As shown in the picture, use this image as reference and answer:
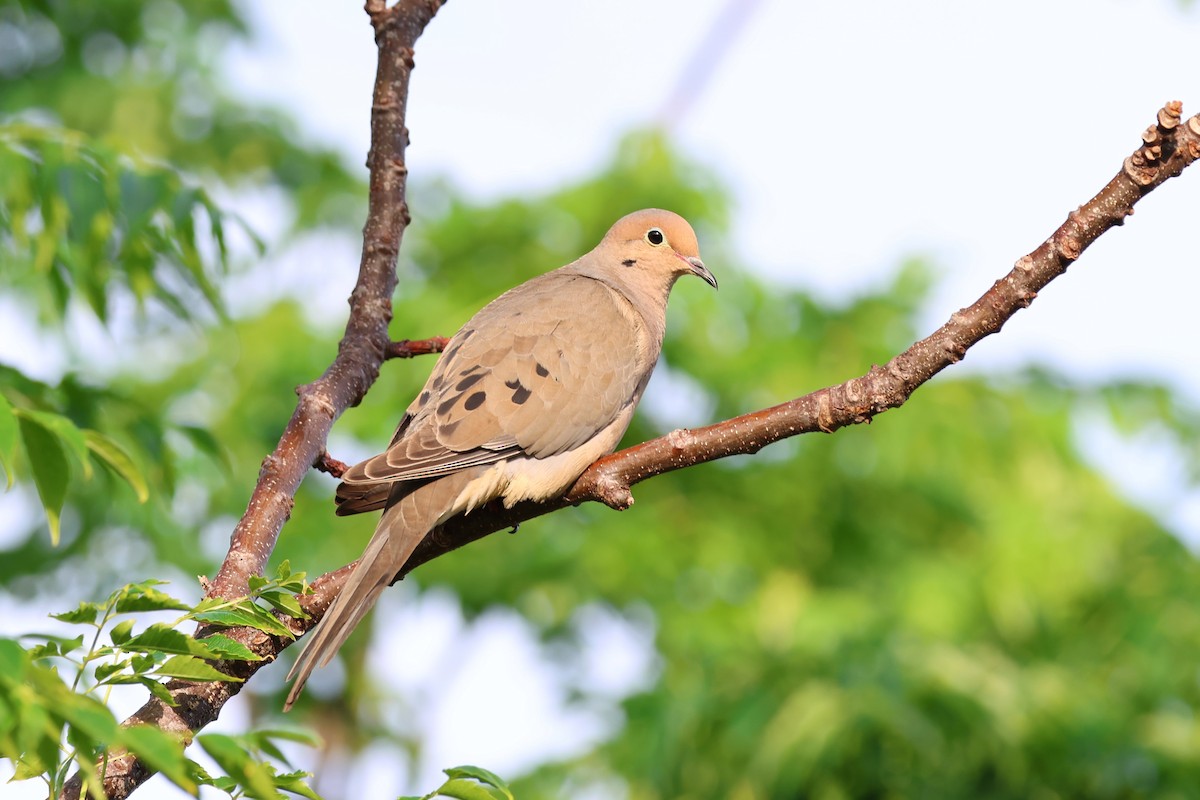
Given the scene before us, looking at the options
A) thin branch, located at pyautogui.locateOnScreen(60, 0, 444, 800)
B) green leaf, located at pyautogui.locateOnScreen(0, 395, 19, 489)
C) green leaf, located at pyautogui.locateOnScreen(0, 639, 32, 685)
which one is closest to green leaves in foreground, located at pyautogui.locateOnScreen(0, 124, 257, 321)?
thin branch, located at pyautogui.locateOnScreen(60, 0, 444, 800)

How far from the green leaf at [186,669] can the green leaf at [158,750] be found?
0.25 metres

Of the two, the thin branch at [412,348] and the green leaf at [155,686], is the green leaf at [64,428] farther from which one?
the thin branch at [412,348]

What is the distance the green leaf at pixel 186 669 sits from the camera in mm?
1778

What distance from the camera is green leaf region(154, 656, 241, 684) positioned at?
1.78 meters

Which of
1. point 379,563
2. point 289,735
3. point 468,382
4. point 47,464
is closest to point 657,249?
point 468,382

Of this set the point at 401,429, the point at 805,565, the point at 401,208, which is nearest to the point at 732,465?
the point at 805,565

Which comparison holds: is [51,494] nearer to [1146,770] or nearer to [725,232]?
[1146,770]

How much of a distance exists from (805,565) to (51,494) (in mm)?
7671

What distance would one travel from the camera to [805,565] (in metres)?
9.50

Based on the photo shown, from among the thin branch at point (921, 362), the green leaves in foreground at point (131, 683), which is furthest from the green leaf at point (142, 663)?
the thin branch at point (921, 362)

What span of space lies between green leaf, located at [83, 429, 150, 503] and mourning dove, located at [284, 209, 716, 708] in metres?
0.48

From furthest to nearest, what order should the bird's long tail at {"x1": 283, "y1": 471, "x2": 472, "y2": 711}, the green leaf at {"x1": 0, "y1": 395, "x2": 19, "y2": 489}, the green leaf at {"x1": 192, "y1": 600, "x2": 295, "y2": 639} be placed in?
the bird's long tail at {"x1": 283, "y1": 471, "x2": 472, "y2": 711}, the green leaf at {"x1": 0, "y1": 395, "x2": 19, "y2": 489}, the green leaf at {"x1": 192, "y1": 600, "x2": 295, "y2": 639}

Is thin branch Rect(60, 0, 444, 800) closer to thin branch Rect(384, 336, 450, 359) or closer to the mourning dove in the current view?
thin branch Rect(384, 336, 450, 359)

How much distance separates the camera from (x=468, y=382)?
3.91 meters
